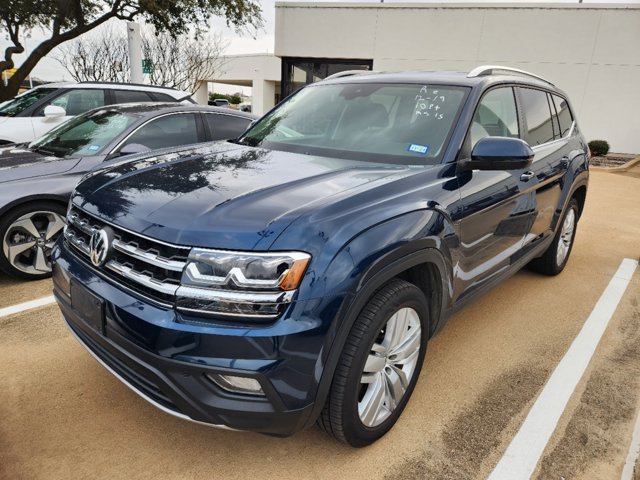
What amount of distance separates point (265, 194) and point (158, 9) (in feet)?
44.8

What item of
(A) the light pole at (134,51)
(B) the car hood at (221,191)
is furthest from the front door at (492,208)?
(A) the light pole at (134,51)

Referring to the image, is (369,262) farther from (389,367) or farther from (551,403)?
(551,403)

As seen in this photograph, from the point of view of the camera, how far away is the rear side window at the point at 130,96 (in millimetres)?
6980

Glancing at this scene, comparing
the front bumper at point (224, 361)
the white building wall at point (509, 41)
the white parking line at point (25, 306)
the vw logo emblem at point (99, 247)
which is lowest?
the white parking line at point (25, 306)

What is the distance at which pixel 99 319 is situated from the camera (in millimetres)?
1990

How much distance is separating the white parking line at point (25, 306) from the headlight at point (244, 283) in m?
2.51

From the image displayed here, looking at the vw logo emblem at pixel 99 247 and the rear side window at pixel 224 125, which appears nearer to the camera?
the vw logo emblem at pixel 99 247

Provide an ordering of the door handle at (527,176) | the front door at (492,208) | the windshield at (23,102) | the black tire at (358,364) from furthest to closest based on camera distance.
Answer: the windshield at (23,102) → the door handle at (527,176) → the front door at (492,208) → the black tire at (358,364)

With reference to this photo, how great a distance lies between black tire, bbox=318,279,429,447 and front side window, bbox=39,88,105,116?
6.32 m

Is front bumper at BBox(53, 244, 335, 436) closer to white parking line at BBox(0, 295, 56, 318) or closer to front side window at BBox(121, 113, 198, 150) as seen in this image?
white parking line at BBox(0, 295, 56, 318)

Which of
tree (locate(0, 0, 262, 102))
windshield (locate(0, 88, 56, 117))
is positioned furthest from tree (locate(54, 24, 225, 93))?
windshield (locate(0, 88, 56, 117))

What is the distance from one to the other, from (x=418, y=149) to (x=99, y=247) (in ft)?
5.59

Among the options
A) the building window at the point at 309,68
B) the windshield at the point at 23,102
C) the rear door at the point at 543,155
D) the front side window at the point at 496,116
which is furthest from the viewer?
the building window at the point at 309,68

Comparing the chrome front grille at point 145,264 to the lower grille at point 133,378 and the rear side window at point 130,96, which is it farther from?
the rear side window at point 130,96
